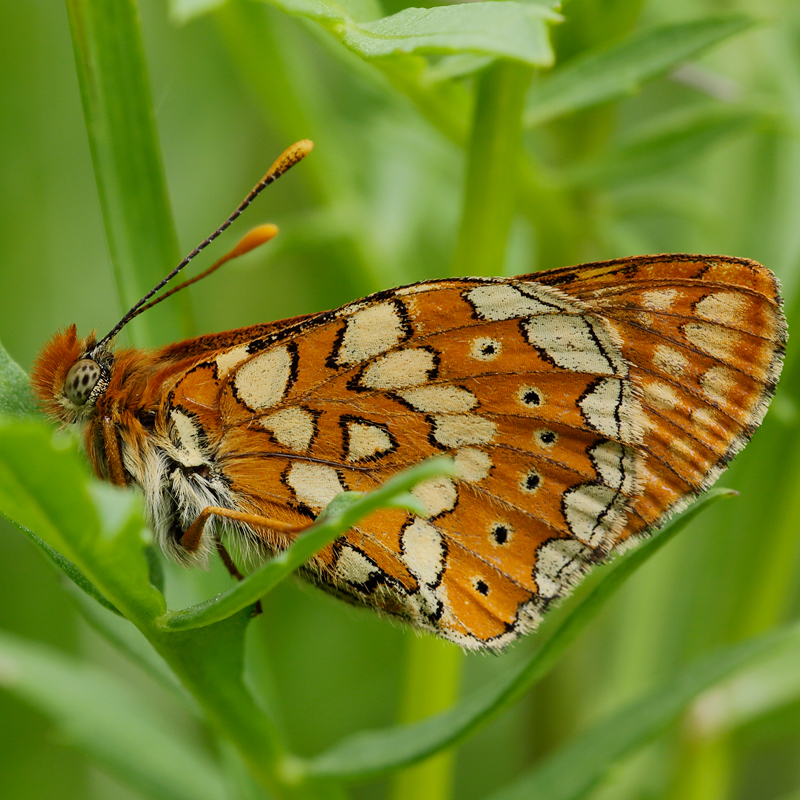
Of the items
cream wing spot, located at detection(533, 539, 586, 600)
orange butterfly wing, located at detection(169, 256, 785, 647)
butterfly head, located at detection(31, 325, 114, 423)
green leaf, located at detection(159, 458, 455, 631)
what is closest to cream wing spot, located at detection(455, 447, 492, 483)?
orange butterfly wing, located at detection(169, 256, 785, 647)

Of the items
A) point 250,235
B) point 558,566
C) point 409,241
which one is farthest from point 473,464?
point 409,241

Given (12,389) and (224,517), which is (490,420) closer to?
(224,517)

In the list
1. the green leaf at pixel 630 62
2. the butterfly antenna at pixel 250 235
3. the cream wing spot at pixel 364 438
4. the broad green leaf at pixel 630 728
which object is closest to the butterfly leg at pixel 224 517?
the cream wing spot at pixel 364 438

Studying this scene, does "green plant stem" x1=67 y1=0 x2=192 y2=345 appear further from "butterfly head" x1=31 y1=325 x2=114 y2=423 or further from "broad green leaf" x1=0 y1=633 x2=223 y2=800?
"broad green leaf" x1=0 y1=633 x2=223 y2=800

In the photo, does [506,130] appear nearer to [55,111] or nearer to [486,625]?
[486,625]

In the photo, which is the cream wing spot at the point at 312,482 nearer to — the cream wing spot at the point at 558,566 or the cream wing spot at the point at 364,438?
the cream wing spot at the point at 364,438
